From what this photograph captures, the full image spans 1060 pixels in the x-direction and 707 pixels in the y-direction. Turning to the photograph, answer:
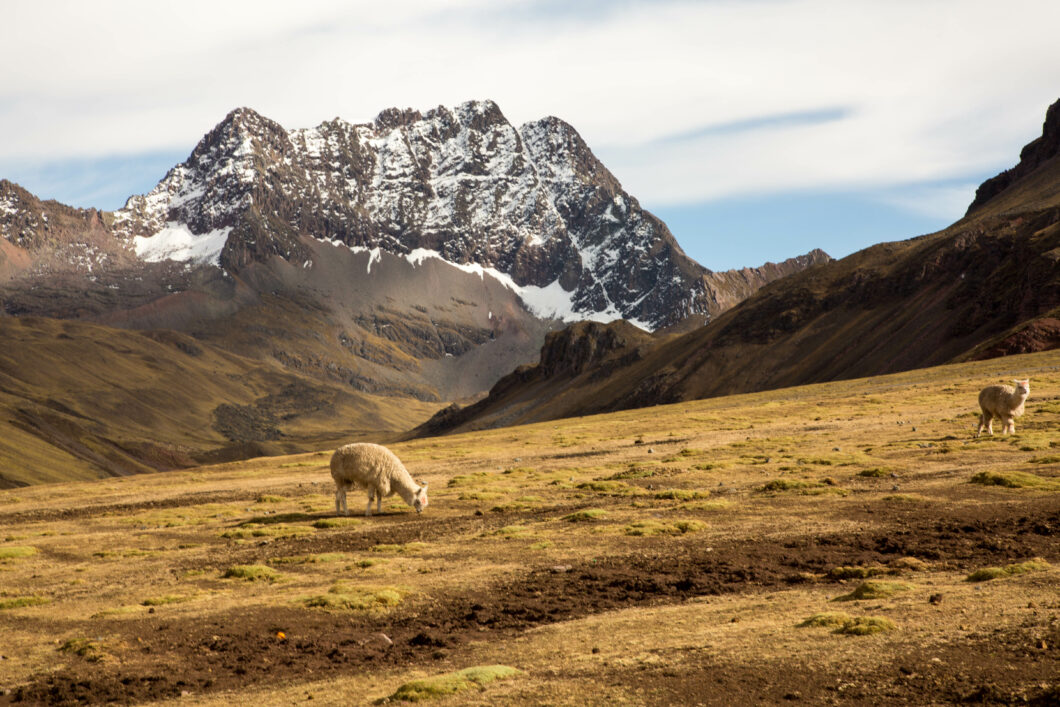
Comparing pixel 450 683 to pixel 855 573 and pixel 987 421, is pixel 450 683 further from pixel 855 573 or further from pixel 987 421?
pixel 987 421

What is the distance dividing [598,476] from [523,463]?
15097 millimetres

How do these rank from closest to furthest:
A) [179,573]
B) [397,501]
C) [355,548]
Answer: [179,573] < [355,548] < [397,501]

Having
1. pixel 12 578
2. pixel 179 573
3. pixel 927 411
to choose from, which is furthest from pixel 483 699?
pixel 927 411

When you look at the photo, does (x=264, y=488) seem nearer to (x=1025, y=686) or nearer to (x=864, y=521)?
(x=864, y=521)

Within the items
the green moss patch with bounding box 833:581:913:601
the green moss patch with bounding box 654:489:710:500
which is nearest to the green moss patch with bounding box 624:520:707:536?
the green moss patch with bounding box 654:489:710:500

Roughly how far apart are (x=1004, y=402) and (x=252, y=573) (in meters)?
43.1

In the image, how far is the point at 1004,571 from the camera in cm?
2466

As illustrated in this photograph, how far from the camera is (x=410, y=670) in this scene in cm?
2095

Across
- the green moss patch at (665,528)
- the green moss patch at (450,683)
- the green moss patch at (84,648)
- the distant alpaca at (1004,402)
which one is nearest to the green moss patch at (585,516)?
the green moss patch at (665,528)

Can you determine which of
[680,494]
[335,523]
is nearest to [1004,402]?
[680,494]

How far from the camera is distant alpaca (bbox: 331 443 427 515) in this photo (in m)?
43.5

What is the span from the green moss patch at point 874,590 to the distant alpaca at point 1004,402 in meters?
34.6

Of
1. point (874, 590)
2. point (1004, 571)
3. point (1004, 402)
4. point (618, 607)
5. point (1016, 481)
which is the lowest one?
point (618, 607)

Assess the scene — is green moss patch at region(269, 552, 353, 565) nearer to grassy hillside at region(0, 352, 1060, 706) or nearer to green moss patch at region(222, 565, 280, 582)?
grassy hillside at region(0, 352, 1060, 706)
